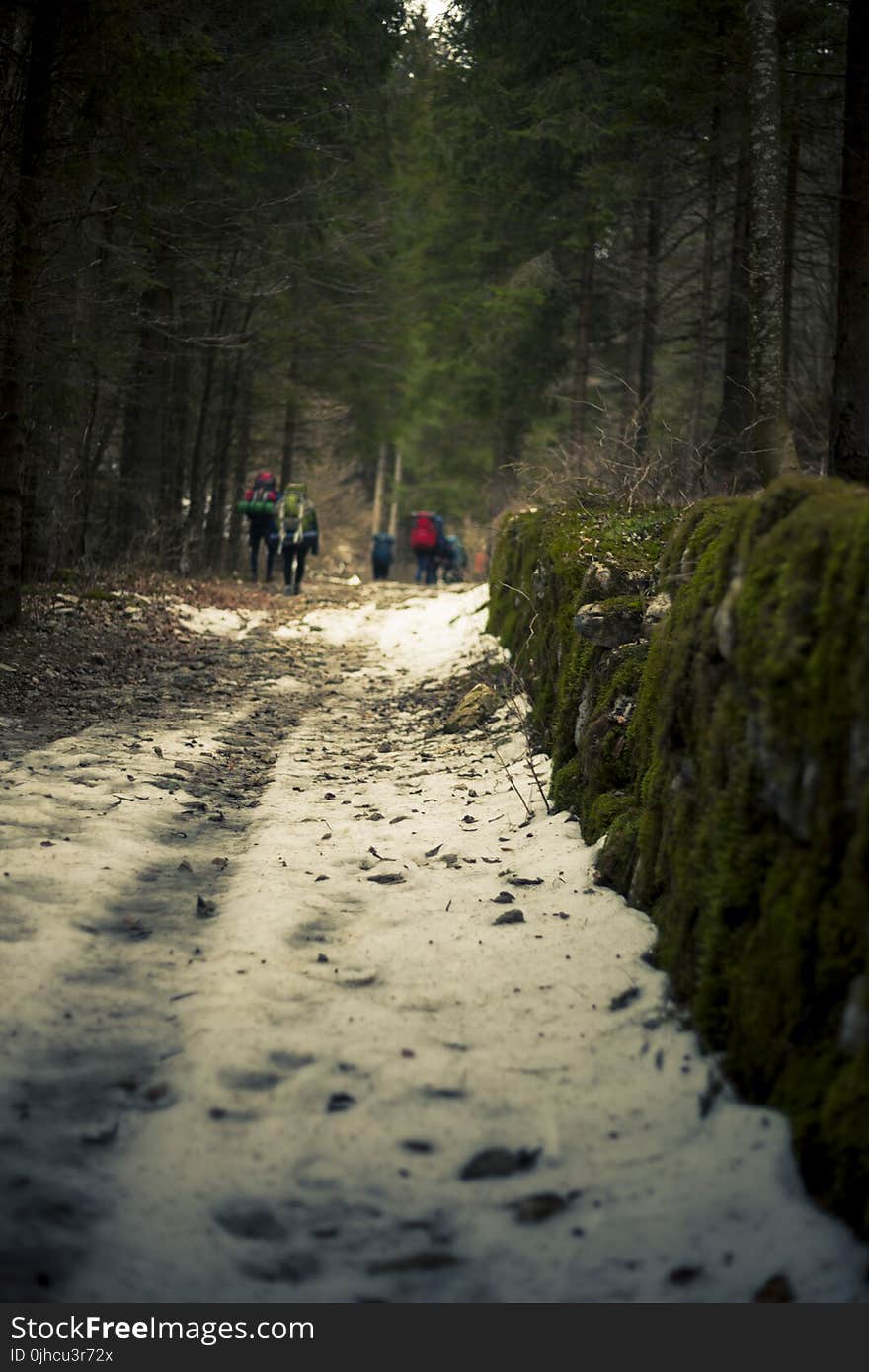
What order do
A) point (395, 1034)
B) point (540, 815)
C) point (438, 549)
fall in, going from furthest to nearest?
1. point (438, 549)
2. point (540, 815)
3. point (395, 1034)

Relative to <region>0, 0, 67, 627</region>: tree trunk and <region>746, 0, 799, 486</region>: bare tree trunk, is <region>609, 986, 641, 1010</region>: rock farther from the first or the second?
<region>0, 0, 67, 627</region>: tree trunk

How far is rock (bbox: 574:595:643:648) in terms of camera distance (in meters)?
6.10

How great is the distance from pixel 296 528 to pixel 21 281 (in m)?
9.47

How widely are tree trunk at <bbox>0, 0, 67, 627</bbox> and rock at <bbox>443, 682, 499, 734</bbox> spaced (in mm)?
4676

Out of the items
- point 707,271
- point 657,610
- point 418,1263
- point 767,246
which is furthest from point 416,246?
point 418,1263

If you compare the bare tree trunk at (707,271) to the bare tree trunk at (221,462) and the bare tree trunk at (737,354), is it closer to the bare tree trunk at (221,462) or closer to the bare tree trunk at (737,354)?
the bare tree trunk at (737,354)

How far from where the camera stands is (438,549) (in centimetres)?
2564

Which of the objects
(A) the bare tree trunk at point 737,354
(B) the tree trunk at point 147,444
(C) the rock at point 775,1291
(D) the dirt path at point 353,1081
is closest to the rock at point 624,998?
(D) the dirt path at point 353,1081

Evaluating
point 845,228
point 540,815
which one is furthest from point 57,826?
point 845,228

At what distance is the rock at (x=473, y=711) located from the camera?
28.8ft

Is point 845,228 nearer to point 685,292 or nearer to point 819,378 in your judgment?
point 819,378

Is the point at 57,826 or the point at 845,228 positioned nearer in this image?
the point at 57,826

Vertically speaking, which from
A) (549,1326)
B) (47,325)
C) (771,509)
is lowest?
(549,1326)

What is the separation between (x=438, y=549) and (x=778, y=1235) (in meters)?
23.6
